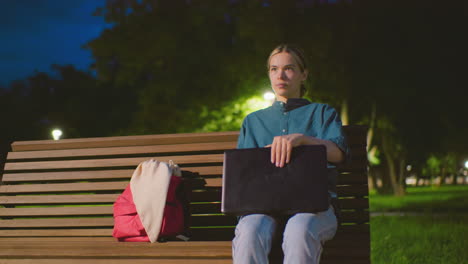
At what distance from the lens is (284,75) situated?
11.3 ft

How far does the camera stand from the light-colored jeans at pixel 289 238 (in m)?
2.61

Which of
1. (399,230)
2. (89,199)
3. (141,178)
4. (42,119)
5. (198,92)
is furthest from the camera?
(42,119)

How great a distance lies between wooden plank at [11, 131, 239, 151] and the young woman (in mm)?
602

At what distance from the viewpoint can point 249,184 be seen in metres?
2.82

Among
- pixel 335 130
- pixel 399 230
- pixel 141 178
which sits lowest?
pixel 399 230

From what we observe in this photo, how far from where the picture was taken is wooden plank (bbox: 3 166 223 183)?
4.03 metres

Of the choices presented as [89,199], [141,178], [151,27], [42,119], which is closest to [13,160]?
[89,199]

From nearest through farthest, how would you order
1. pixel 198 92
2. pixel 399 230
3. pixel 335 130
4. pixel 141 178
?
1. pixel 335 130
2. pixel 141 178
3. pixel 399 230
4. pixel 198 92

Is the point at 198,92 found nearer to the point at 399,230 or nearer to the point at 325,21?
the point at 325,21

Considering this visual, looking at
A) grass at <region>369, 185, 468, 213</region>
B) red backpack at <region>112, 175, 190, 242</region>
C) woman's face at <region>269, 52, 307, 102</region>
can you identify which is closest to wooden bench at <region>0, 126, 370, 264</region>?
red backpack at <region>112, 175, 190, 242</region>

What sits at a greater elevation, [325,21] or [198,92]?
[325,21]

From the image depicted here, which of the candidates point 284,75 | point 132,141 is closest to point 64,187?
point 132,141

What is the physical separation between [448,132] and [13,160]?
22.9 m

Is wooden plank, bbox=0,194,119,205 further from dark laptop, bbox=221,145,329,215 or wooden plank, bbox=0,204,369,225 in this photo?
dark laptop, bbox=221,145,329,215
